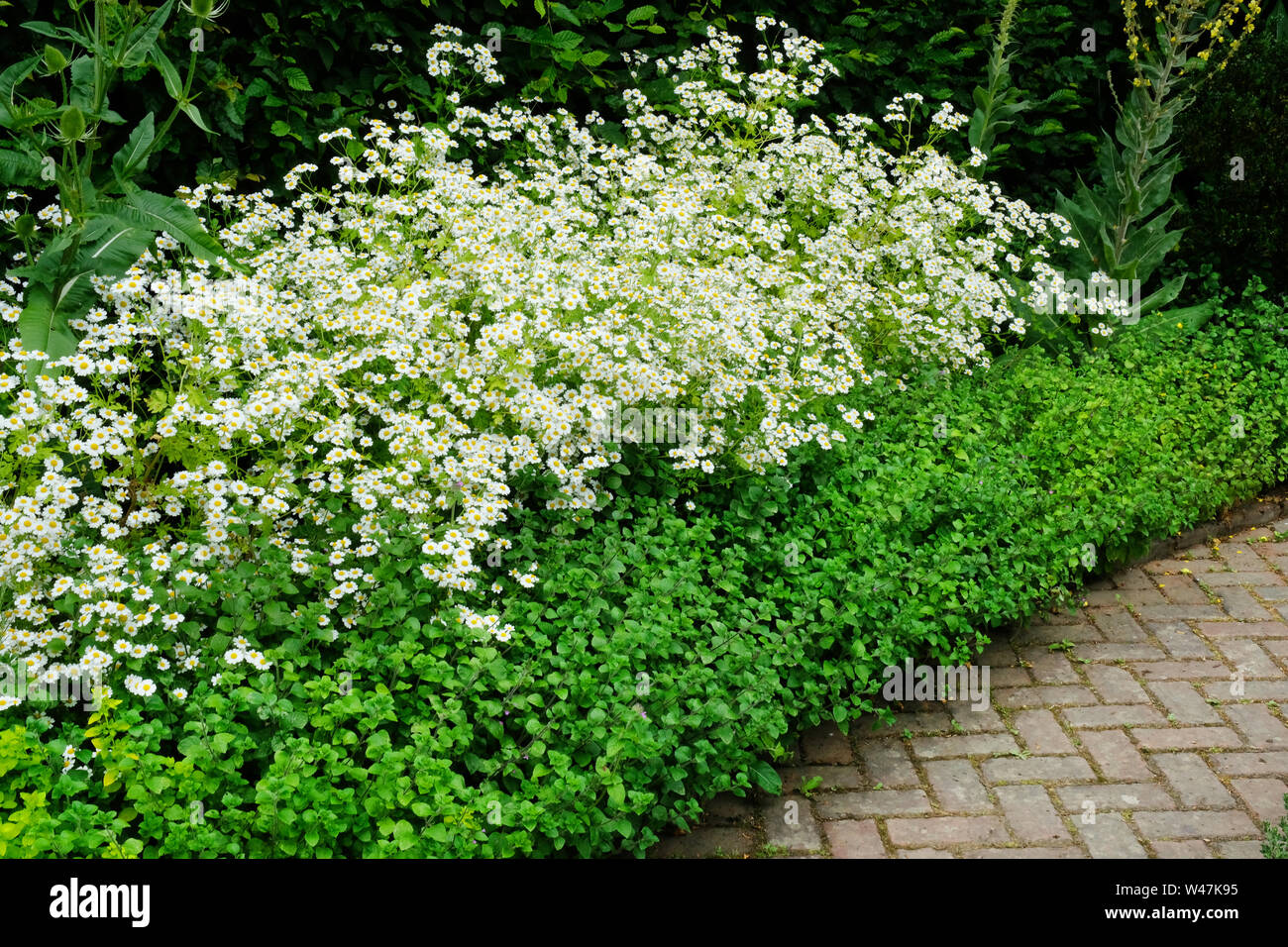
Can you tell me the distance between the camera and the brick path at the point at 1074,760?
3449mm

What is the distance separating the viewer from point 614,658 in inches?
128

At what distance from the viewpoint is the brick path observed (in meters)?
3.45

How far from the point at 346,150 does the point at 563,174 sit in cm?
112

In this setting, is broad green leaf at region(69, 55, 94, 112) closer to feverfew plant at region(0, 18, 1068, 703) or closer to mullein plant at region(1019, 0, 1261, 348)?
feverfew plant at region(0, 18, 1068, 703)

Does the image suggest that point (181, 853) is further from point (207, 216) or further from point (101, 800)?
point (207, 216)

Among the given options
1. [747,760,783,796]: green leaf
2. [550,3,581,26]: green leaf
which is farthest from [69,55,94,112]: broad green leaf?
[747,760,783,796]: green leaf

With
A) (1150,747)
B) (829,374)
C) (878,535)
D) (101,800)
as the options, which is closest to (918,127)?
(829,374)

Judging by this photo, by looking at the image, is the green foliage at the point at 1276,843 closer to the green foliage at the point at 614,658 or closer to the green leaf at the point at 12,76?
the green foliage at the point at 614,658

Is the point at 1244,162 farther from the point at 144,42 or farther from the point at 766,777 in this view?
the point at 144,42

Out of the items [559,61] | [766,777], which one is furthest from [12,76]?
[766,777]

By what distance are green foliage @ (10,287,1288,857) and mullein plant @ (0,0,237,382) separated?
1.30 metres

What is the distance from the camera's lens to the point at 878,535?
414 cm

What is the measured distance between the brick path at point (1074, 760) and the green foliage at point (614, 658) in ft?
0.55

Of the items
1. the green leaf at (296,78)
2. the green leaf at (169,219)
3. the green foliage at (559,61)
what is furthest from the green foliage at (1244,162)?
the green leaf at (169,219)
